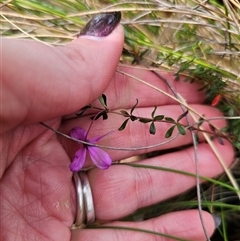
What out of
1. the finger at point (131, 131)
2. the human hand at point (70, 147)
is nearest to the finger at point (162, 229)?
the human hand at point (70, 147)

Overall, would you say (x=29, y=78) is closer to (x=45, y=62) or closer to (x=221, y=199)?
(x=45, y=62)

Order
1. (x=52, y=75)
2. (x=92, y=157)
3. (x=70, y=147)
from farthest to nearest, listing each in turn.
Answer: (x=70, y=147) → (x=92, y=157) → (x=52, y=75)

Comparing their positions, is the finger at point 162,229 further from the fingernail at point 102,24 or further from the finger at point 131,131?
the fingernail at point 102,24

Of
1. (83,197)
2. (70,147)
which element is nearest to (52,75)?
(70,147)

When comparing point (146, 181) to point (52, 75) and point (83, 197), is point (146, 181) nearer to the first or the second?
point (83, 197)

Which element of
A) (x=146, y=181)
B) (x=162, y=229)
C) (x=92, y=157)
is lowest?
(x=162, y=229)

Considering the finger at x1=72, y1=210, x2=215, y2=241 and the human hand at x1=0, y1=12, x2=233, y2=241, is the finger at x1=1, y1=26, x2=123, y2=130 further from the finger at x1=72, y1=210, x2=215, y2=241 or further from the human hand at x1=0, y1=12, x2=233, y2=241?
the finger at x1=72, y1=210, x2=215, y2=241

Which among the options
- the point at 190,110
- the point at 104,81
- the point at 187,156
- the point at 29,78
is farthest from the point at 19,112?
the point at 187,156
